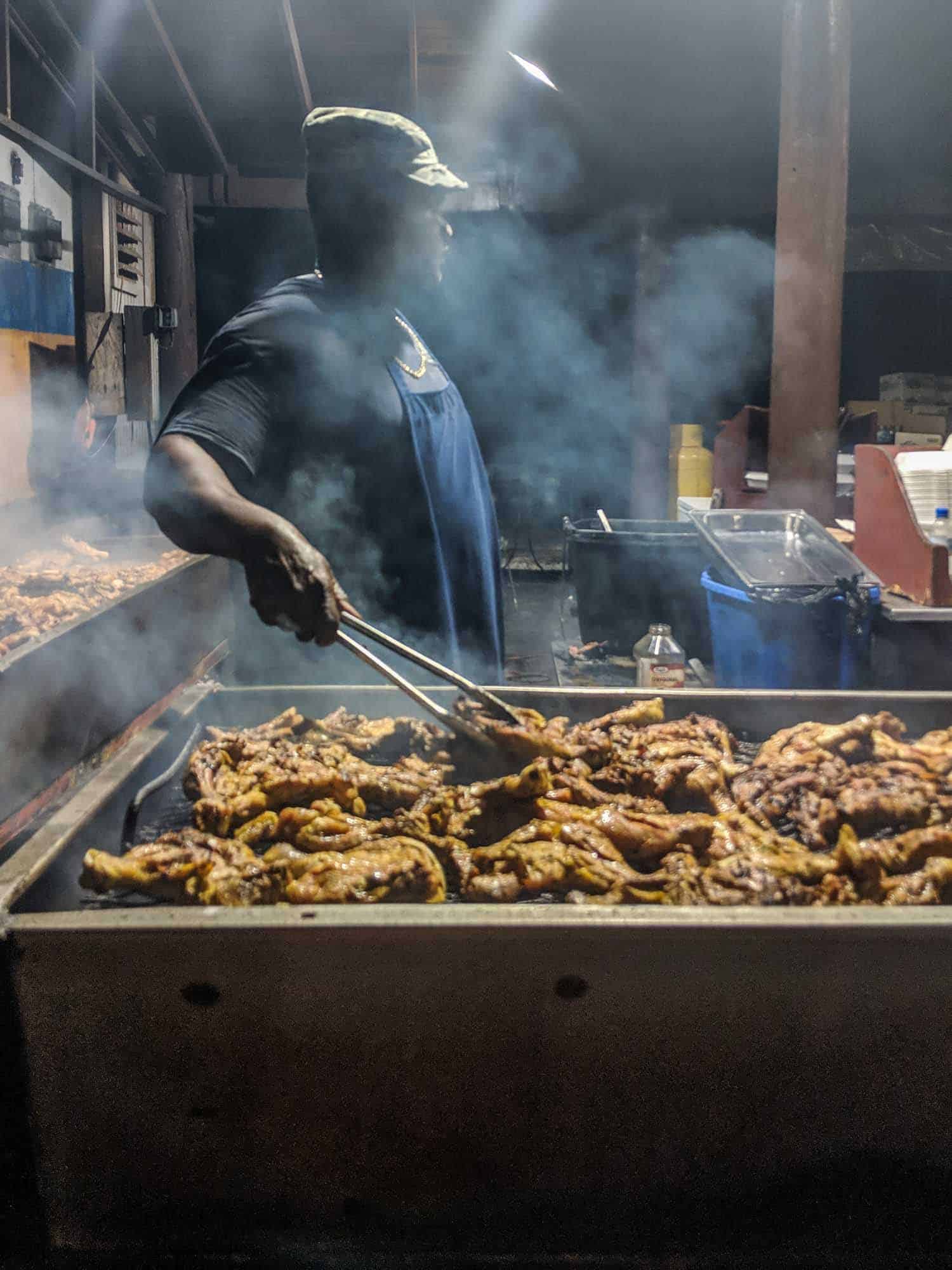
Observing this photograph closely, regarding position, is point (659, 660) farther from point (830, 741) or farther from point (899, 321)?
point (899, 321)

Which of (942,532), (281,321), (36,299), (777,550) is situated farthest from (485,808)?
(36,299)

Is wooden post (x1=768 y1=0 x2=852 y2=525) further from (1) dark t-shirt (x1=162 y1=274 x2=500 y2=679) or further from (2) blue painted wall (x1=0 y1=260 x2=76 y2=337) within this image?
(2) blue painted wall (x1=0 y1=260 x2=76 y2=337)

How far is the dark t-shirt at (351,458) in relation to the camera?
293 centimetres

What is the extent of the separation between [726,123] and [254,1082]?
9.92 meters

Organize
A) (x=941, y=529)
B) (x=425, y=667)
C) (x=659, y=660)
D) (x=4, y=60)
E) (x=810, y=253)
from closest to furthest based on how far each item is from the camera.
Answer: (x=425, y=667) → (x=659, y=660) → (x=941, y=529) → (x=810, y=253) → (x=4, y=60)

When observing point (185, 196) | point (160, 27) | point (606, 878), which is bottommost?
point (606, 878)

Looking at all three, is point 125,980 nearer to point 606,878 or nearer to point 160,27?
point 606,878

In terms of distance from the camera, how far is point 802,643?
14.9 feet

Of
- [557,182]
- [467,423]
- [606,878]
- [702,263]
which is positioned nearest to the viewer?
[606,878]

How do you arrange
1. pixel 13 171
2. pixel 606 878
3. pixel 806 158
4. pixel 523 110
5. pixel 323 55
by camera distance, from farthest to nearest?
pixel 523 110, pixel 323 55, pixel 13 171, pixel 806 158, pixel 606 878

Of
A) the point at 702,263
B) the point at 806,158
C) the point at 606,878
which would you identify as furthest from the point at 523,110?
the point at 606,878

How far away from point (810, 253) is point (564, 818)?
16.7 feet

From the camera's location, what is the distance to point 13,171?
6.69 m

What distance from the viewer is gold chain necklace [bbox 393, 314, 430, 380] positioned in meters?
3.32
